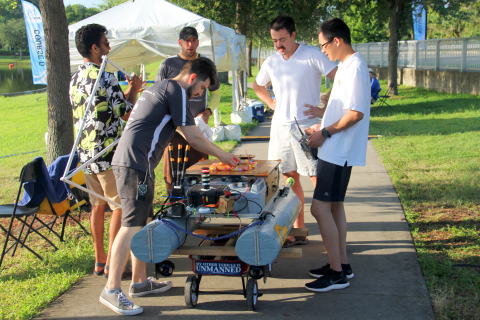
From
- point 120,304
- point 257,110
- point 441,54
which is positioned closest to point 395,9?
point 441,54

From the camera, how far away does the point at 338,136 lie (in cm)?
364

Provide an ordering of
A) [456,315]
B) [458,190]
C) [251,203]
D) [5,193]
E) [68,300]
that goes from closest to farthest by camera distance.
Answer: [456,315] < [251,203] < [68,300] < [458,190] < [5,193]

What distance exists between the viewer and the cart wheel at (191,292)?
345 centimetres

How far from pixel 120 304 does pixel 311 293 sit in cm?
155

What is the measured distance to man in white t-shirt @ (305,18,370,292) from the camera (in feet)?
11.5

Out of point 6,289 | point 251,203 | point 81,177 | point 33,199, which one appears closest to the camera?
point 251,203

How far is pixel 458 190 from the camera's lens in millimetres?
6438

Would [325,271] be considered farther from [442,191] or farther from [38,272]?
[442,191]

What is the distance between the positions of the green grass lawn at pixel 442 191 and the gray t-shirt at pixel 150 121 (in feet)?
8.00

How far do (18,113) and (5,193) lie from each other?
15.5 meters

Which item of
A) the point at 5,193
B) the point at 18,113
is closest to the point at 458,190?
the point at 5,193

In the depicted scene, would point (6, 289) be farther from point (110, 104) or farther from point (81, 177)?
point (110, 104)

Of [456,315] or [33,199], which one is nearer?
[456,315]

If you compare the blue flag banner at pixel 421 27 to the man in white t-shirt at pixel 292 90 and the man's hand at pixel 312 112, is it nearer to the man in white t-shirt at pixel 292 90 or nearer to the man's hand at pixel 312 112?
the man in white t-shirt at pixel 292 90
